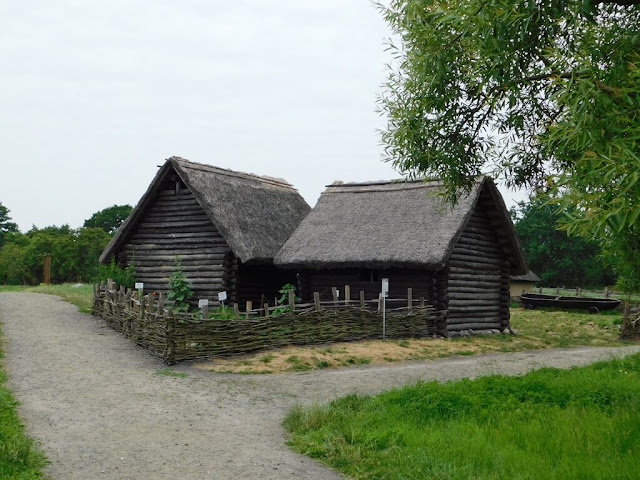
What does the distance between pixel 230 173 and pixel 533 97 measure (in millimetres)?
13961

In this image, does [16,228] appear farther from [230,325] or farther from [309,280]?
[230,325]

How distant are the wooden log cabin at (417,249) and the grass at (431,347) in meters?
1.59

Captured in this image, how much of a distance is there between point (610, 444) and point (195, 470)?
4.58 meters

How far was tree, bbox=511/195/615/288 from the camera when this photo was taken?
61156 millimetres

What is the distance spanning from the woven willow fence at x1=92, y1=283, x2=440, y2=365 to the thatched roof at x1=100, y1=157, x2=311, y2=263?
9.77 feet

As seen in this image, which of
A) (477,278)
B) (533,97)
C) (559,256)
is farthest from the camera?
(559,256)

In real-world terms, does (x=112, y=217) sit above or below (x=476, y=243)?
above

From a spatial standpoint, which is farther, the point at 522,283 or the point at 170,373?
the point at 522,283

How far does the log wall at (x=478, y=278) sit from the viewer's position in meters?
22.3

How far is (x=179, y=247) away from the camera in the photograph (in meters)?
22.8

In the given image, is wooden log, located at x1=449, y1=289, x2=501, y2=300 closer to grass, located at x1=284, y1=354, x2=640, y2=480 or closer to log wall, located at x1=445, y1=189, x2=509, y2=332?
log wall, located at x1=445, y1=189, x2=509, y2=332

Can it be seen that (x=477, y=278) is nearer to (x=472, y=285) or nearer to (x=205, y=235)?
(x=472, y=285)

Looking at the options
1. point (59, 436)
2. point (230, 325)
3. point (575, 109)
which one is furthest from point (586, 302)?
point (59, 436)

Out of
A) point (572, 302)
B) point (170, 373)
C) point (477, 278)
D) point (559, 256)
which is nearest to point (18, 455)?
point (170, 373)
